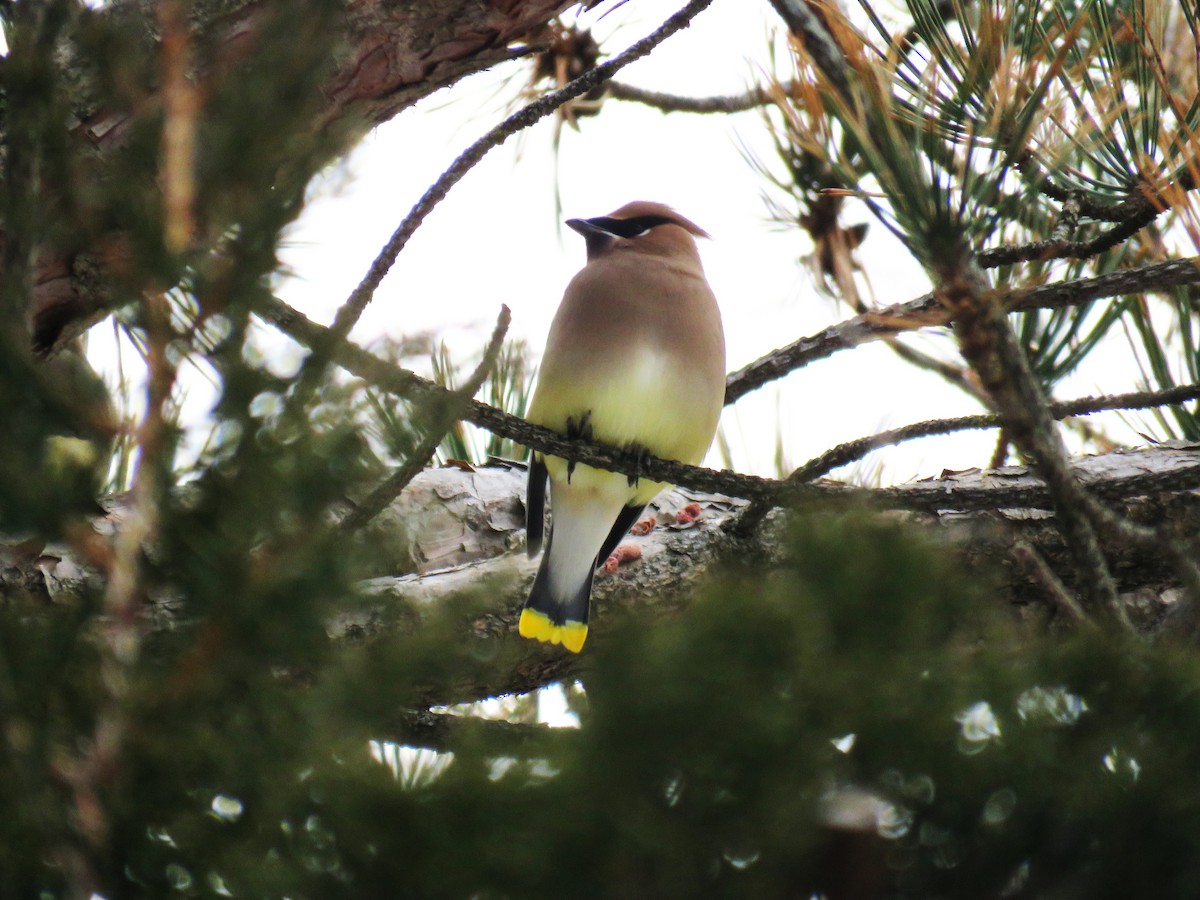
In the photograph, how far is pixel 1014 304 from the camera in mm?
1814

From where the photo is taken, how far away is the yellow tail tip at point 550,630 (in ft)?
9.55

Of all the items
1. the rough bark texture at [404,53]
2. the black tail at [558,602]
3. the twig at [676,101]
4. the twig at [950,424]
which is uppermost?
the twig at [676,101]

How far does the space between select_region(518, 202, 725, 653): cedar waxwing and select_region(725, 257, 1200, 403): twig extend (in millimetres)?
436

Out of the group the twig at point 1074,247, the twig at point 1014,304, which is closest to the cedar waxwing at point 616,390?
the twig at point 1014,304

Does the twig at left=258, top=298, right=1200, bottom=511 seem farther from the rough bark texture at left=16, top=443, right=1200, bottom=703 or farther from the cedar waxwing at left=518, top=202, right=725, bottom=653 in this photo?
the cedar waxwing at left=518, top=202, right=725, bottom=653

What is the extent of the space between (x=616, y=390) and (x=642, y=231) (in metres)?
0.93

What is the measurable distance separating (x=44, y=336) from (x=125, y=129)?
5.26 feet

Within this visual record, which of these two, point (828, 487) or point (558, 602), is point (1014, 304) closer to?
point (828, 487)

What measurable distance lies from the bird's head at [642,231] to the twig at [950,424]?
5.04 feet

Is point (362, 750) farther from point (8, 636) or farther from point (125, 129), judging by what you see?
point (125, 129)

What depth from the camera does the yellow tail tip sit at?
2.91 m

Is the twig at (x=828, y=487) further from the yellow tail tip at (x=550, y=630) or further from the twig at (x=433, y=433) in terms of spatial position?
the twig at (x=433, y=433)

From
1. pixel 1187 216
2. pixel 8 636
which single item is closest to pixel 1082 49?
pixel 1187 216

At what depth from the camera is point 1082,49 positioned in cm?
288
